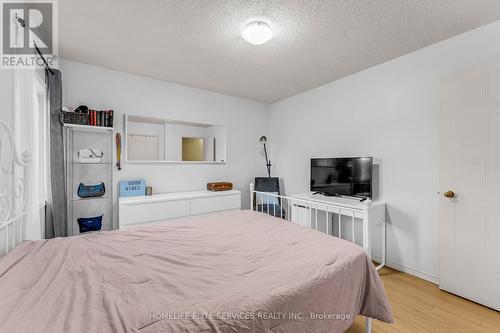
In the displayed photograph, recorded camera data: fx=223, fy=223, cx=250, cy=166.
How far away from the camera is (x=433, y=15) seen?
186 cm

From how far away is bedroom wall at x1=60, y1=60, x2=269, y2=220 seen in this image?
9.18 ft

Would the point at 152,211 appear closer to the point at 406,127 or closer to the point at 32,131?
the point at 32,131

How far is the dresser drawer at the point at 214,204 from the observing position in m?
3.16

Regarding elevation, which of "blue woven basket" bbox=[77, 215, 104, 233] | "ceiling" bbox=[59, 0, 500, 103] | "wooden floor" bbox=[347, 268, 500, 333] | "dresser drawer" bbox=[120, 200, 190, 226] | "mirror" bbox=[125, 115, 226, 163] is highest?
"ceiling" bbox=[59, 0, 500, 103]

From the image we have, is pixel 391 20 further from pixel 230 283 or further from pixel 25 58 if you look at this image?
pixel 25 58

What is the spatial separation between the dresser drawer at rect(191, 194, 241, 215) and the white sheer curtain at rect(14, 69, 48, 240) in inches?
63.4

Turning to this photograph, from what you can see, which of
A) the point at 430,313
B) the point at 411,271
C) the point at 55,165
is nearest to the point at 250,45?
the point at 55,165

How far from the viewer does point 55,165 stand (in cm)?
232

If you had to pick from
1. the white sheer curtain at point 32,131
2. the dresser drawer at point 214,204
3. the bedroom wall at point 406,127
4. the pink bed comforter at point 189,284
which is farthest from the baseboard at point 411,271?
the white sheer curtain at point 32,131

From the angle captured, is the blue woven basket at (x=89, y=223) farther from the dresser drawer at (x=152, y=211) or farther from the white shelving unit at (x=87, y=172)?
the dresser drawer at (x=152, y=211)

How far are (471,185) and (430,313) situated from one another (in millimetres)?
1171

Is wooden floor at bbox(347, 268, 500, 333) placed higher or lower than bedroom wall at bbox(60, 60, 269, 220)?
lower

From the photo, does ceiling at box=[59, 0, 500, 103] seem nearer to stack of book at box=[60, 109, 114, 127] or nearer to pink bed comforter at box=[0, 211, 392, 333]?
stack of book at box=[60, 109, 114, 127]

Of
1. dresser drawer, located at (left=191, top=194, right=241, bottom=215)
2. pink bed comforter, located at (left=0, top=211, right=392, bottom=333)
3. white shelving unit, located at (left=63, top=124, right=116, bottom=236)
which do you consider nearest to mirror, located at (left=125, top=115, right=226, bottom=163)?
white shelving unit, located at (left=63, top=124, right=116, bottom=236)
